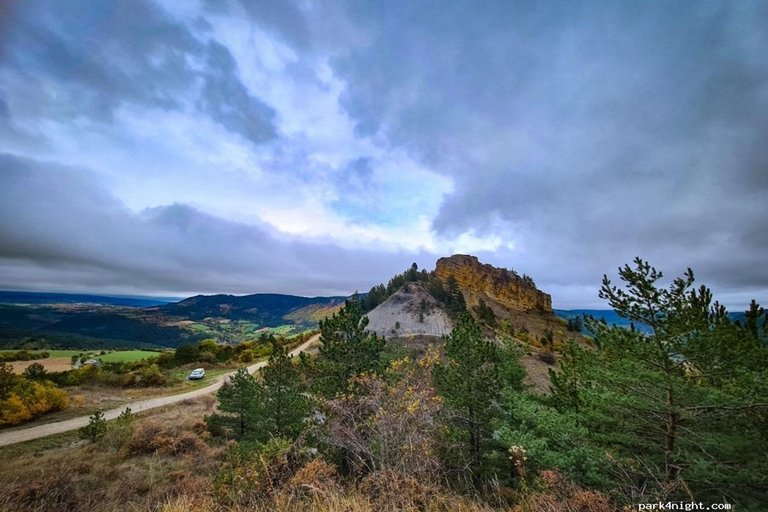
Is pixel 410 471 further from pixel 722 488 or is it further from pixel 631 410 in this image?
pixel 722 488

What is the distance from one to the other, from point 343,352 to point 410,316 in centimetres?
5771


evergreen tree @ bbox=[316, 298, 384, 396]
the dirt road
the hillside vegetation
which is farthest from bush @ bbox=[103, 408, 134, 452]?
evergreen tree @ bbox=[316, 298, 384, 396]

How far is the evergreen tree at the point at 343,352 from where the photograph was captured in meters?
14.0

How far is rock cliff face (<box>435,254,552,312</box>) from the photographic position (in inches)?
4956

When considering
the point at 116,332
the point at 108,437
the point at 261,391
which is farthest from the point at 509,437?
the point at 116,332

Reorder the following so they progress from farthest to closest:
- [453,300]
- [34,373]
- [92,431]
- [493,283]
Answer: [493,283] → [453,300] → [34,373] → [92,431]

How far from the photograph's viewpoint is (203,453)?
16.1m

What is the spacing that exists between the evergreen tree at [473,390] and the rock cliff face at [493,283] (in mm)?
110053

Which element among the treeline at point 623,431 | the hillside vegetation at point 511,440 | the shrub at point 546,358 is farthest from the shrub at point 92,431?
the shrub at point 546,358

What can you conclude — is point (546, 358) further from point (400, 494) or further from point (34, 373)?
point (34, 373)

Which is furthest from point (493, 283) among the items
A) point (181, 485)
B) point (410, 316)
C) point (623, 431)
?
point (181, 485)

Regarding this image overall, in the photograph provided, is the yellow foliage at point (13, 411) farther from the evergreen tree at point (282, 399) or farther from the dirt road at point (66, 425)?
the evergreen tree at point (282, 399)

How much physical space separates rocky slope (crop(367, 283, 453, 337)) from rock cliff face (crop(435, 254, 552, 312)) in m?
46.4

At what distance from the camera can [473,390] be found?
13.5 metres
